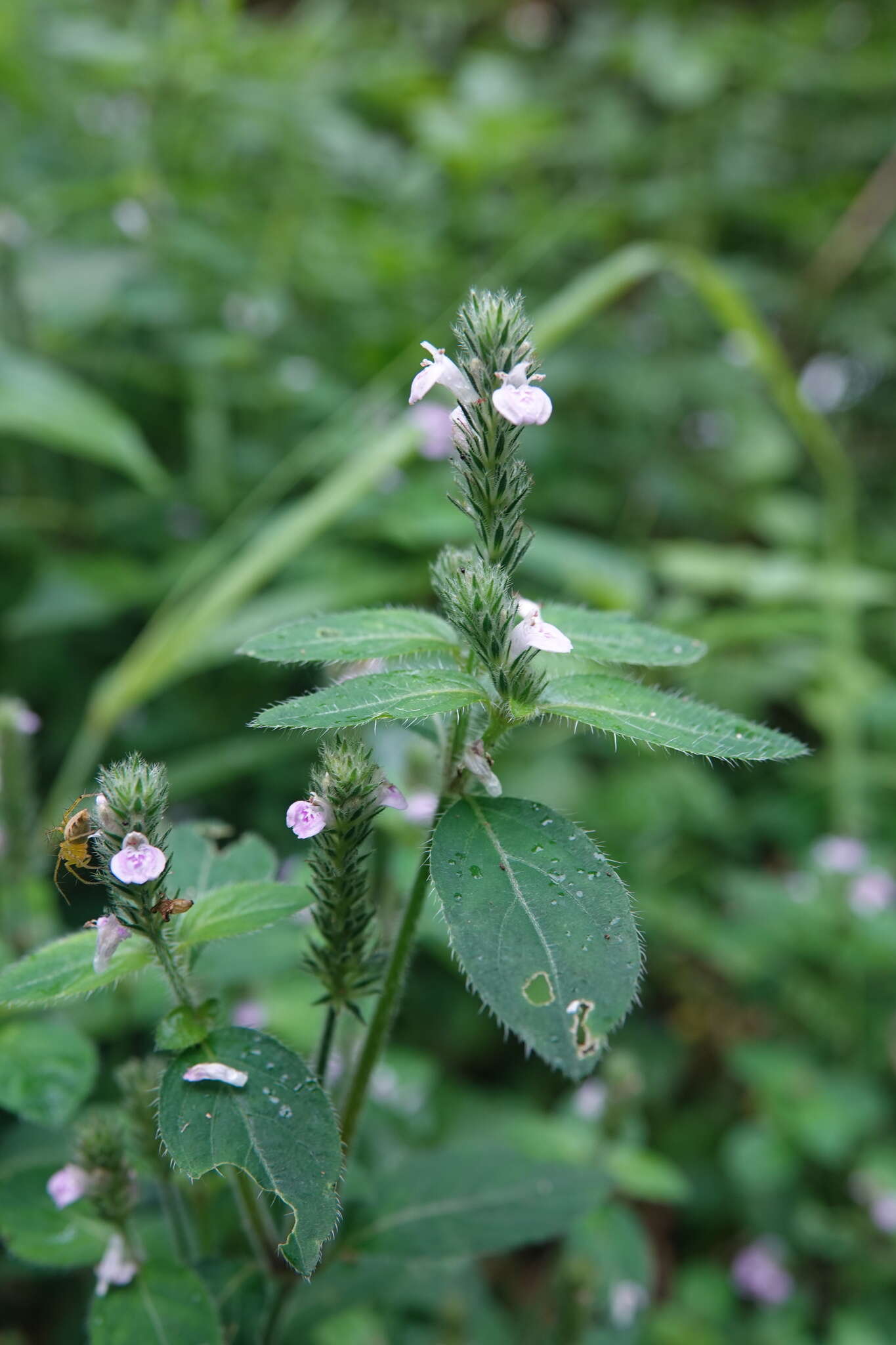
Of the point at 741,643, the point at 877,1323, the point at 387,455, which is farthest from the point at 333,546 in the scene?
the point at 877,1323

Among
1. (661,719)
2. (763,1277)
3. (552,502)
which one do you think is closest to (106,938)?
(661,719)

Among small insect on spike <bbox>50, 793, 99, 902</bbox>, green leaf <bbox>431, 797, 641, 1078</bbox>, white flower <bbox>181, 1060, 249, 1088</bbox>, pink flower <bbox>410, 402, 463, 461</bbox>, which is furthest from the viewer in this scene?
pink flower <bbox>410, 402, 463, 461</bbox>

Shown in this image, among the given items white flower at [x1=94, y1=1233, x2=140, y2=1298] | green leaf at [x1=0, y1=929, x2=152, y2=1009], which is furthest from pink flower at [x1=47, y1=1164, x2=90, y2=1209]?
green leaf at [x1=0, y1=929, x2=152, y2=1009]

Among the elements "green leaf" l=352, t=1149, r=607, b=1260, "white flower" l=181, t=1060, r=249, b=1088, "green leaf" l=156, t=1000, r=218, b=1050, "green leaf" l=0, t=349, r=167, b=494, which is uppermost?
"green leaf" l=0, t=349, r=167, b=494

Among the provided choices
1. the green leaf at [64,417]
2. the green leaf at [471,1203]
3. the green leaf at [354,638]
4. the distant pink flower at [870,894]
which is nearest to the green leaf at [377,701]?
the green leaf at [354,638]

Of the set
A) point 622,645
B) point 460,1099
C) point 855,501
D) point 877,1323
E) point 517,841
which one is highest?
point 855,501

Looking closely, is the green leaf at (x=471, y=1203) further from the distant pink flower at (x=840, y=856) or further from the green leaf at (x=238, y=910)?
the distant pink flower at (x=840, y=856)

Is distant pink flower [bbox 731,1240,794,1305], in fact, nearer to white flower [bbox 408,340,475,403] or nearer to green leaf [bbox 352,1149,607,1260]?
green leaf [bbox 352,1149,607,1260]

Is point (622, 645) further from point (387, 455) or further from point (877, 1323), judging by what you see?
point (877, 1323)

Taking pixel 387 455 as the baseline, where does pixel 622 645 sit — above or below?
below
